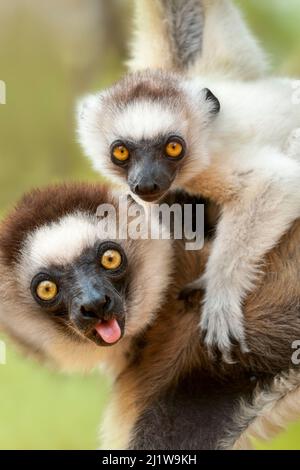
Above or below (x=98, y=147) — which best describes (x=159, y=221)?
below

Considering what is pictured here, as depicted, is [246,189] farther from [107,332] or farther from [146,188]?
[107,332]

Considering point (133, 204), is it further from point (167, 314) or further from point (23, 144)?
point (23, 144)

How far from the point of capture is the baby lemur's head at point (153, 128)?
312 centimetres

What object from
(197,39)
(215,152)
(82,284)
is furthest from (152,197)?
(197,39)

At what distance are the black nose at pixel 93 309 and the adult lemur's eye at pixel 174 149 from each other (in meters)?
0.84

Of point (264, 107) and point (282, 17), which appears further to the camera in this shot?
point (282, 17)

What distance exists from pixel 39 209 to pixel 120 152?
24.3 inches

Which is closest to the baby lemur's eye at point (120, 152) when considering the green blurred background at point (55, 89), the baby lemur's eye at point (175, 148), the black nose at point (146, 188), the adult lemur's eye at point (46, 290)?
the baby lemur's eye at point (175, 148)

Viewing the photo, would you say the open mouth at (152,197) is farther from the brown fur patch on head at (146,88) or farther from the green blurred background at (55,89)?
the green blurred background at (55,89)

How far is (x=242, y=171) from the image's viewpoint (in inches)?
122

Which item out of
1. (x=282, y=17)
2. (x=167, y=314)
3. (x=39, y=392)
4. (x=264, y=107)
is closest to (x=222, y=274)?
(x=167, y=314)

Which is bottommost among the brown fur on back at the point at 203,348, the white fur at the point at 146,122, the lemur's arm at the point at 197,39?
the brown fur on back at the point at 203,348

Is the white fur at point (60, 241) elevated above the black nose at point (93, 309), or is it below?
above

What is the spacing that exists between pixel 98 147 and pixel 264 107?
2.31 ft
